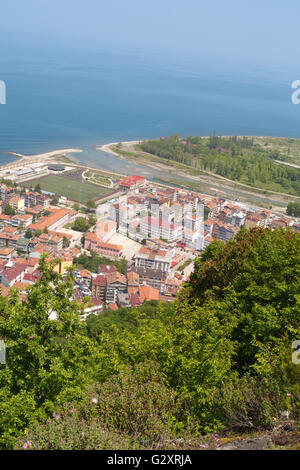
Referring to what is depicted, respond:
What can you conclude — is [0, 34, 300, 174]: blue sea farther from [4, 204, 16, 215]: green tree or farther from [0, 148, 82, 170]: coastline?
[4, 204, 16, 215]: green tree

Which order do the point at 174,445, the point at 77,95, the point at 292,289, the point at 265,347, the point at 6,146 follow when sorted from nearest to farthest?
the point at 174,445 < the point at 265,347 < the point at 292,289 < the point at 6,146 < the point at 77,95

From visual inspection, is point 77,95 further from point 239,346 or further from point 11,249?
point 239,346

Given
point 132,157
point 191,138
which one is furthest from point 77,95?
point 132,157

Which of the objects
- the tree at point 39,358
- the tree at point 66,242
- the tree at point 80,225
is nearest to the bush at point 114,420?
the tree at point 39,358

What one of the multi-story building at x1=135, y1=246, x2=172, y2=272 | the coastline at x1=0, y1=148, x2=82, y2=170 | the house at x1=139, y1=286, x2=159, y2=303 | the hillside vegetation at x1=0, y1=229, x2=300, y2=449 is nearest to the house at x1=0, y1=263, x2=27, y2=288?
the house at x1=139, y1=286, x2=159, y2=303

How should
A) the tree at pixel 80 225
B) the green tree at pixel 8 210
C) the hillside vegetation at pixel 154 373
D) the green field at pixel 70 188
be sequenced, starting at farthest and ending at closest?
1. the green field at pixel 70 188
2. the green tree at pixel 8 210
3. the tree at pixel 80 225
4. the hillside vegetation at pixel 154 373

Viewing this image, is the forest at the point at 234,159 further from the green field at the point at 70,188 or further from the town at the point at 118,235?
the green field at the point at 70,188
